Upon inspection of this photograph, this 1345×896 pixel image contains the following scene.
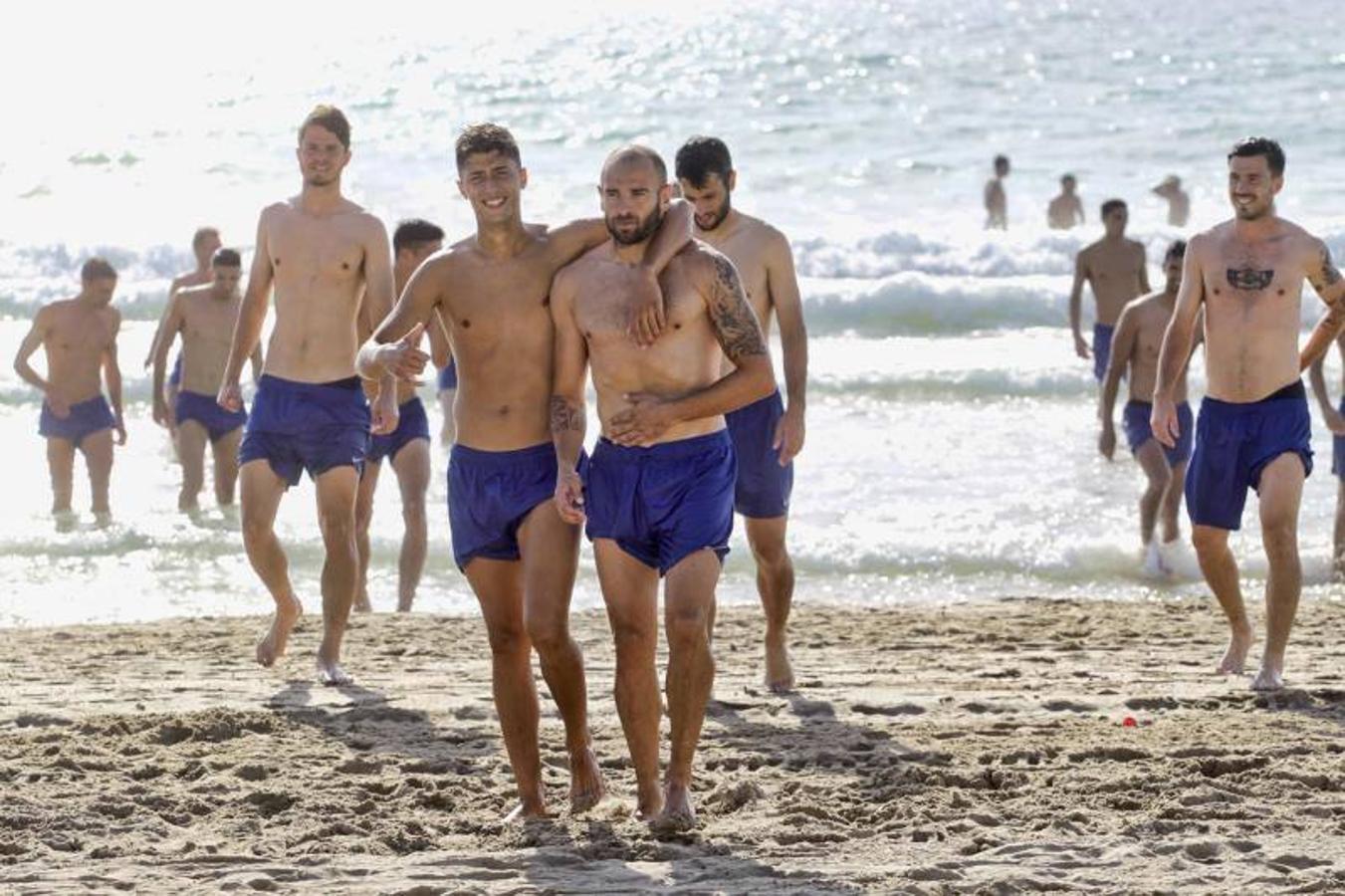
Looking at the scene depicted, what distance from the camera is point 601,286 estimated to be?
580cm

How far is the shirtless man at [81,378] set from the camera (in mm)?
13094

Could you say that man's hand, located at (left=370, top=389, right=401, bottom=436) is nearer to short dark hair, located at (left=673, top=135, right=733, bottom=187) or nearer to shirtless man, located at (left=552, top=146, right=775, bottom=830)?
shirtless man, located at (left=552, top=146, right=775, bottom=830)

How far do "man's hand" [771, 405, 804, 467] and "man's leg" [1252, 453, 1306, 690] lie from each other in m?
1.74

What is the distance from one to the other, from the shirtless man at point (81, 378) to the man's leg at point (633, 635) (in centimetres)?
785

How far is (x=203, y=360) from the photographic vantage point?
504 inches

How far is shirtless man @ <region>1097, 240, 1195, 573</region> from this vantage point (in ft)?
39.1

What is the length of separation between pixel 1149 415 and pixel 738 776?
233 inches

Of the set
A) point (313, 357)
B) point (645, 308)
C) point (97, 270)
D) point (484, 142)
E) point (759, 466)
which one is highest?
point (484, 142)

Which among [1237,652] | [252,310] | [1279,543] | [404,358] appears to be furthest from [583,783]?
[1237,652]

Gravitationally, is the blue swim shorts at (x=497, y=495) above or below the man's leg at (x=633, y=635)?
above

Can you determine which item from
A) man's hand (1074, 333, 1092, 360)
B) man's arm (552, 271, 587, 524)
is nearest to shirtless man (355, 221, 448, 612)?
man's arm (552, 271, 587, 524)

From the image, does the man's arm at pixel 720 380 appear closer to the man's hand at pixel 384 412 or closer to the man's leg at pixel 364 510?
the man's hand at pixel 384 412

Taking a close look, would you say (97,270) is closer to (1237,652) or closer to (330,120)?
(330,120)

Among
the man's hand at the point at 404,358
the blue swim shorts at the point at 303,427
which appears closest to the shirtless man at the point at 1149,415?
the blue swim shorts at the point at 303,427
